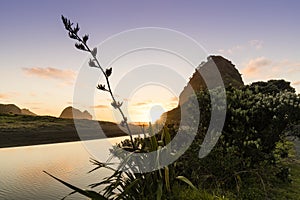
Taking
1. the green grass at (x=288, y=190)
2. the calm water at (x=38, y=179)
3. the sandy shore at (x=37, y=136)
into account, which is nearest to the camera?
the green grass at (x=288, y=190)

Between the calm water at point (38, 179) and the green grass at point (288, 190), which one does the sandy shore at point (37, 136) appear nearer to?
the calm water at point (38, 179)

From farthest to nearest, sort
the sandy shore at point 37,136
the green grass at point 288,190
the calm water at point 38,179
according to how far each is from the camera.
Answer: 1. the sandy shore at point 37,136
2. the calm water at point 38,179
3. the green grass at point 288,190

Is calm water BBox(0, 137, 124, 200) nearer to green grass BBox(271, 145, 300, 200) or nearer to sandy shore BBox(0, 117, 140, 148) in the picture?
green grass BBox(271, 145, 300, 200)

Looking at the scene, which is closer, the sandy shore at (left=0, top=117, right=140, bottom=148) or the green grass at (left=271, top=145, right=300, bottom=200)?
the green grass at (left=271, top=145, right=300, bottom=200)

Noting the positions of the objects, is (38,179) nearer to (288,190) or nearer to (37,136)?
(288,190)

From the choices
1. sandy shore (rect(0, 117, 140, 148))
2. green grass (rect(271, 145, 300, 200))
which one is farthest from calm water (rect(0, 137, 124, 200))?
sandy shore (rect(0, 117, 140, 148))

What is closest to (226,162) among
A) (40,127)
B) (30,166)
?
(30,166)

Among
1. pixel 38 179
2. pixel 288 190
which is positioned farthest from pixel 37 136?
pixel 288 190

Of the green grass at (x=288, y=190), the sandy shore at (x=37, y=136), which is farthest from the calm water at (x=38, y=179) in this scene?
the sandy shore at (x=37, y=136)

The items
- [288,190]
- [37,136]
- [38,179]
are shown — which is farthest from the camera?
[37,136]

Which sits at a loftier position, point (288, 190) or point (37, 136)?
point (37, 136)

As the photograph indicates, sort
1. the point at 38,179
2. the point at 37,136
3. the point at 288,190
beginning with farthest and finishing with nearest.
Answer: the point at 37,136 < the point at 38,179 < the point at 288,190

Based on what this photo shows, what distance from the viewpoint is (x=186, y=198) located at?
539 cm

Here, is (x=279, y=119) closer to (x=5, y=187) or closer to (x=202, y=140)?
(x=202, y=140)
